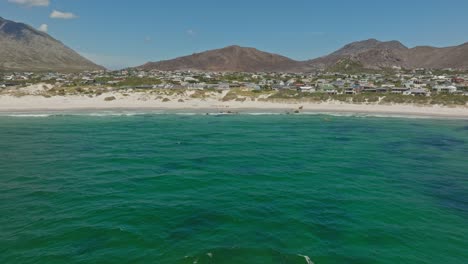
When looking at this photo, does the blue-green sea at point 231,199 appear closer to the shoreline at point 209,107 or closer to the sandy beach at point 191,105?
the shoreline at point 209,107

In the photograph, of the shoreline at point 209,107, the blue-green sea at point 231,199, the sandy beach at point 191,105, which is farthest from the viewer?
the sandy beach at point 191,105

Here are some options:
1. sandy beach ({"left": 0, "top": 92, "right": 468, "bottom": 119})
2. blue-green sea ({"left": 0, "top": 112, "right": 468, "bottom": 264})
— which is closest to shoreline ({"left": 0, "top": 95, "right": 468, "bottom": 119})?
sandy beach ({"left": 0, "top": 92, "right": 468, "bottom": 119})

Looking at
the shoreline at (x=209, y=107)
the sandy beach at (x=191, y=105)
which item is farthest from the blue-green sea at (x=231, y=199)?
the sandy beach at (x=191, y=105)

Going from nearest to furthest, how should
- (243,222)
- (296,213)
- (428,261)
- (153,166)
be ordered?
(428,261) → (243,222) → (296,213) → (153,166)

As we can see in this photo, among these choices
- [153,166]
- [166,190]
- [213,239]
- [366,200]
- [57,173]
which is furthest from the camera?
[153,166]

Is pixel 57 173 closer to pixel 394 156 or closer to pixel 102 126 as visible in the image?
pixel 102 126

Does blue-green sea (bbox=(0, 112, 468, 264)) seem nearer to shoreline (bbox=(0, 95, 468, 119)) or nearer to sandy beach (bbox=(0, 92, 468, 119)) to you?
shoreline (bbox=(0, 95, 468, 119))

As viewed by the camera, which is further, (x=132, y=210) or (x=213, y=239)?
(x=132, y=210)

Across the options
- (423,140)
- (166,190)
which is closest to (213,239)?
(166,190)
